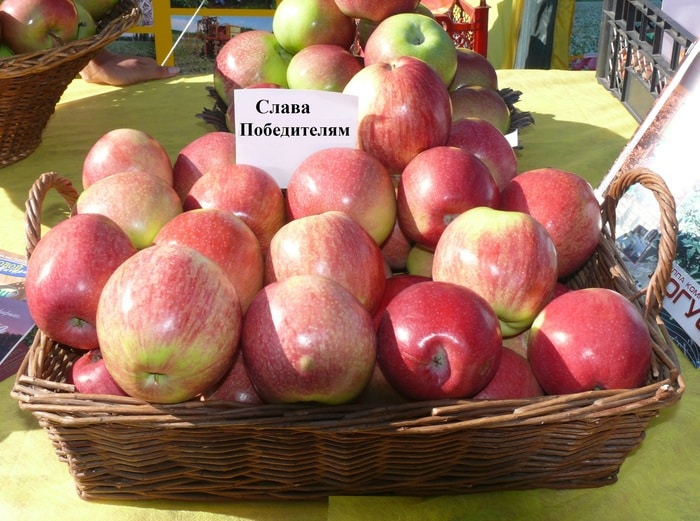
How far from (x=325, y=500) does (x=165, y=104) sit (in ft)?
4.12

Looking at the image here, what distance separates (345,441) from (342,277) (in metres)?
0.18

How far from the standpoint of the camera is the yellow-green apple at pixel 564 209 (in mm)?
925

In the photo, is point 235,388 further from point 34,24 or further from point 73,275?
point 34,24

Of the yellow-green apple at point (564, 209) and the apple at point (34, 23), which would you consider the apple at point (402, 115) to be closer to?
the yellow-green apple at point (564, 209)

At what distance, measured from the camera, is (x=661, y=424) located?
862mm

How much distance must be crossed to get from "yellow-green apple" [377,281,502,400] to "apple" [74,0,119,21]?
126 centimetres

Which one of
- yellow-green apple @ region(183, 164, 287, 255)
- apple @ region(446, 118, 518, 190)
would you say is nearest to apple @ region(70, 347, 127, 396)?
yellow-green apple @ region(183, 164, 287, 255)

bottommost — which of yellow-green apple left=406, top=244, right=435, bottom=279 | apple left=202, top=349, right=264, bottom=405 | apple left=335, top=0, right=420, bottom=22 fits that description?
yellow-green apple left=406, top=244, right=435, bottom=279

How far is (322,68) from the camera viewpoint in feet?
4.20

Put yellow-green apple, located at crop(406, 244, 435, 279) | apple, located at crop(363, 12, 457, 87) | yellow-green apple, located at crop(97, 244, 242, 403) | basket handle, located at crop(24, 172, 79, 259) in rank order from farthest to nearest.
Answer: apple, located at crop(363, 12, 457, 87)
yellow-green apple, located at crop(406, 244, 435, 279)
basket handle, located at crop(24, 172, 79, 259)
yellow-green apple, located at crop(97, 244, 242, 403)

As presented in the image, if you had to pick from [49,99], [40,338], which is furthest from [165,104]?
[40,338]

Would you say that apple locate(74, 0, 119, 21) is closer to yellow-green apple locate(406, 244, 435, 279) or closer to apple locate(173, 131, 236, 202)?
apple locate(173, 131, 236, 202)

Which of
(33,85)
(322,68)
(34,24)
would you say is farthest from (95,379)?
(34,24)

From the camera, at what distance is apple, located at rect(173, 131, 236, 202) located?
3.42ft
